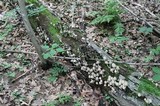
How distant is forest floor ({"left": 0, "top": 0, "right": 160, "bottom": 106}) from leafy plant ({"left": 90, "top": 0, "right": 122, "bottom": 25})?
0.70 feet

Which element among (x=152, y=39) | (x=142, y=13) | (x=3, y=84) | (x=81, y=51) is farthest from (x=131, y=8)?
(x=3, y=84)

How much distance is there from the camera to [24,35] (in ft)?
20.7

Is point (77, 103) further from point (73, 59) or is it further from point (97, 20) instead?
point (97, 20)

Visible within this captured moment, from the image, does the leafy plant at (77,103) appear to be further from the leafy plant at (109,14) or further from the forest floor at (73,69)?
the leafy plant at (109,14)

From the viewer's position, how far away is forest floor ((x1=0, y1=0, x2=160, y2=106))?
4.82 metres

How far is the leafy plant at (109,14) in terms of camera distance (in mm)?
6320

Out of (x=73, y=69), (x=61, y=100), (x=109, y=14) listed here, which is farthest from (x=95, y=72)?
(x=109, y=14)

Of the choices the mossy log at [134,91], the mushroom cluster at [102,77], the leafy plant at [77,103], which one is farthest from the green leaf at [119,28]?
the leafy plant at [77,103]

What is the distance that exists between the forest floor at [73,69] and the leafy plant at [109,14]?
8.4 inches

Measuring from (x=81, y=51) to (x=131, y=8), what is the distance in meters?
2.94

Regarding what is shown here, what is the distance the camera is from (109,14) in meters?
6.51

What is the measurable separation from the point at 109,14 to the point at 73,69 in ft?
6.96

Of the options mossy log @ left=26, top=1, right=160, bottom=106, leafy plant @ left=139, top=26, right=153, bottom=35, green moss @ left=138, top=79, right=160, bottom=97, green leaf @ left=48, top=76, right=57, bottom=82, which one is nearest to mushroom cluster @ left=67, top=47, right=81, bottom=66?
mossy log @ left=26, top=1, right=160, bottom=106

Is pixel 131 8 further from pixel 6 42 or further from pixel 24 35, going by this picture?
pixel 6 42
